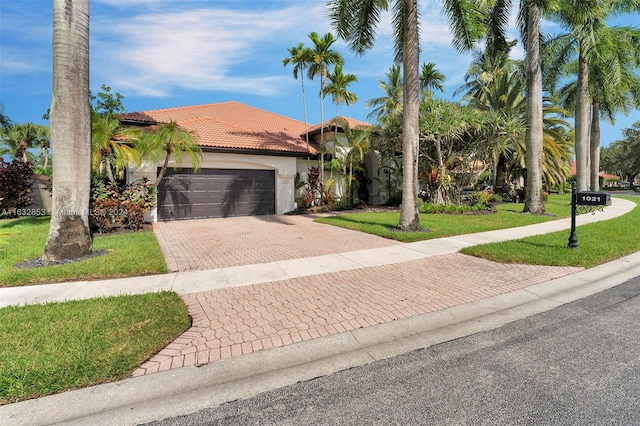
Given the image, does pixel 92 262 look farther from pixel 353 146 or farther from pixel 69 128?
pixel 353 146

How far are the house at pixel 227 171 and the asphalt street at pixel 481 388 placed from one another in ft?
43.6

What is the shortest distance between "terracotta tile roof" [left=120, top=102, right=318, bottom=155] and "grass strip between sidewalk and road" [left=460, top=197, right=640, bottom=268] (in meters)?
11.9

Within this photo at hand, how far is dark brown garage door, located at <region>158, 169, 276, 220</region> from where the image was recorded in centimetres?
1494

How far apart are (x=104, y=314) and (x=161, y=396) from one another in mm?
2037

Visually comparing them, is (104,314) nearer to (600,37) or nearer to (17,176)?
(17,176)

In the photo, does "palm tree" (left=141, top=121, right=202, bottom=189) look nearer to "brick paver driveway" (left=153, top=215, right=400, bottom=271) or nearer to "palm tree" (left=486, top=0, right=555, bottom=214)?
"brick paver driveway" (left=153, top=215, right=400, bottom=271)

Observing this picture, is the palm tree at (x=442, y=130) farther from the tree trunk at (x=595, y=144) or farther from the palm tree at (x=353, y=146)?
the tree trunk at (x=595, y=144)

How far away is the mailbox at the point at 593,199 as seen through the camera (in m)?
7.25

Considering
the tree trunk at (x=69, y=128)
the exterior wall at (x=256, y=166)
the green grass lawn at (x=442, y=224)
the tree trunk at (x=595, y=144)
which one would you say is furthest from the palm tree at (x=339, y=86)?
the tree trunk at (x=595, y=144)

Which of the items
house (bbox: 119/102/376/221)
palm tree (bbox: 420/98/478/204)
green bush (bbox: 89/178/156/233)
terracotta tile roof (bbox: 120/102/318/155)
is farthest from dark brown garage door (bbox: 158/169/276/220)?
palm tree (bbox: 420/98/478/204)

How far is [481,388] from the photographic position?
2809mm

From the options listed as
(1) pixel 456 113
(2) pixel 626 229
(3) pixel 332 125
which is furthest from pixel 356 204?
(2) pixel 626 229

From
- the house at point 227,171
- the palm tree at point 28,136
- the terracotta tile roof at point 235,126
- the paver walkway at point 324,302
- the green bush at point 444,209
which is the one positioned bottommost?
the paver walkway at point 324,302

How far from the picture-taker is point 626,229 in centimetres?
1040
